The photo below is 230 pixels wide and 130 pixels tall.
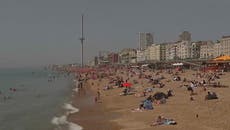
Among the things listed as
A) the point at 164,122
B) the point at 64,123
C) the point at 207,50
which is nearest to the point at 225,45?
the point at 207,50

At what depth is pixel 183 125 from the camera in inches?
781

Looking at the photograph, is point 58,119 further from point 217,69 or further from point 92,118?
point 217,69

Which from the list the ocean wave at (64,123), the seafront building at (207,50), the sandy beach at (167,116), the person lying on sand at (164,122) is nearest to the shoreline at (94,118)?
the sandy beach at (167,116)

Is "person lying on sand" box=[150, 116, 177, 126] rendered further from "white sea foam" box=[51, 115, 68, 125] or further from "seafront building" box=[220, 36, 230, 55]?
"seafront building" box=[220, 36, 230, 55]

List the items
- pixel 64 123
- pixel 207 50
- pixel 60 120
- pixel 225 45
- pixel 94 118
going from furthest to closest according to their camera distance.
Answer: pixel 207 50
pixel 225 45
pixel 94 118
pixel 60 120
pixel 64 123

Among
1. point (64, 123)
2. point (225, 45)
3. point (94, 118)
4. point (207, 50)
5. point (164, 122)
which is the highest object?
point (225, 45)

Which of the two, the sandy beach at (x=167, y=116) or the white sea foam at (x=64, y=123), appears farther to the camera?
the white sea foam at (x=64, y=123)

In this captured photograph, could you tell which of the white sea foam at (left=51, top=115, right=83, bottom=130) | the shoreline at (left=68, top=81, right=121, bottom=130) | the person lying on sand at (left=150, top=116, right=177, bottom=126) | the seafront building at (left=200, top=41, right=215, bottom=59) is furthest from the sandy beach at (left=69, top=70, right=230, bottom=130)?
the seafront building at (left=200, top=41, right=215, bottom=59)

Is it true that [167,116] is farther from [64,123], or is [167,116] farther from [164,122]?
[64,123]

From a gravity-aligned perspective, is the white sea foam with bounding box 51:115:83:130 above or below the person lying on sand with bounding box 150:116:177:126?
below

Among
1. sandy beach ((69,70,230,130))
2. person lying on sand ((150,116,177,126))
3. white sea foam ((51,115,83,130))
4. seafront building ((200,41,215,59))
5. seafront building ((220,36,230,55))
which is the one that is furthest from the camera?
seafront building ((200,41,215,59))

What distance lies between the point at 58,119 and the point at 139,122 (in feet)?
24.4

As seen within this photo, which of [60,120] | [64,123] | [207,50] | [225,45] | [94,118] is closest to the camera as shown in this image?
[64,123]

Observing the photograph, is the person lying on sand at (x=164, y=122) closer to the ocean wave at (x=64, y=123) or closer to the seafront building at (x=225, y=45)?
the ocean wave at (x=64, y=123)
